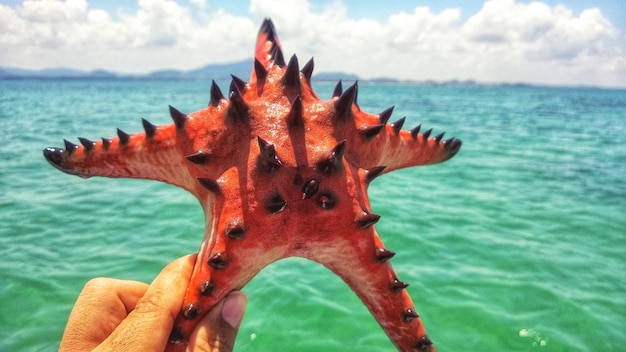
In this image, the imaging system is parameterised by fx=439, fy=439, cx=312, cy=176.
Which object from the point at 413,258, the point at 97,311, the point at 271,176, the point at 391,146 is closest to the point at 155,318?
the point at 97,311

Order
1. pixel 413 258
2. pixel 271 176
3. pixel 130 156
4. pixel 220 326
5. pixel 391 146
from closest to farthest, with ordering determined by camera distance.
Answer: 1. pixel 271 176
2. pixel 220 326
3. pixel 130 156
4. pixel 391 146
5. pixel 413 258

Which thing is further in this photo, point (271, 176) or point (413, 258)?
point (413, 258)

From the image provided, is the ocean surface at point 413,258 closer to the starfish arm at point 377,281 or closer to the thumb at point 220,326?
the starfish arm at point 377,281

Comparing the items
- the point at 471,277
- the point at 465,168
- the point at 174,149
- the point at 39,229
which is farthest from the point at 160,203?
the point at 465,168

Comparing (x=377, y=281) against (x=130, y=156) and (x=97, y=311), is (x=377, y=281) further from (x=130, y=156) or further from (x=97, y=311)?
(x=97, y=311)

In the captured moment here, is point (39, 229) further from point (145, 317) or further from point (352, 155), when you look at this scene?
point (352, 155)

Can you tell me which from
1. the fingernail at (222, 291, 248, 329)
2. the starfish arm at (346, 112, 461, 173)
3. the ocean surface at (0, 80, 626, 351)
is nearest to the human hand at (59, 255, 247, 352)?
the fingernail at (222, 291, 248, 329)

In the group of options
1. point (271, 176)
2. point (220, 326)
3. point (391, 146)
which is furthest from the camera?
point (391, 146)

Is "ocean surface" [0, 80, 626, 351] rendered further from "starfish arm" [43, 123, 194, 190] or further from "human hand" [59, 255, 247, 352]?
"starfish arm" [43, 123, 194, 190]
